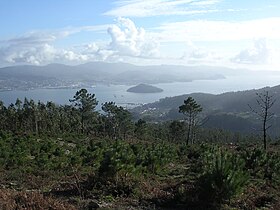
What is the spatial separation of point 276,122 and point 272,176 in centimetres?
14877

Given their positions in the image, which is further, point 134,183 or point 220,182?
point 134,183

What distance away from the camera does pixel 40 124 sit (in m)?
65.6

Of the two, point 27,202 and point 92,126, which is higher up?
point 27,202

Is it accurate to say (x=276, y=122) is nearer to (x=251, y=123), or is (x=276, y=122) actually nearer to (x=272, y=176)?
(x=251, y=123)

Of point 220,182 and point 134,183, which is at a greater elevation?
point 220,182

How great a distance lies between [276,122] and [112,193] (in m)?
156

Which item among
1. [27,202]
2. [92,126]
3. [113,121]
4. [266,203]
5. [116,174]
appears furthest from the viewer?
[92,126]

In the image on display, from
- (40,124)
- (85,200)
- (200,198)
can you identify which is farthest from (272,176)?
(40,124)

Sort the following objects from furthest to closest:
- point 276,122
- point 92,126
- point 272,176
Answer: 1. point 276,122
2. point 92,126
3. point 272,176

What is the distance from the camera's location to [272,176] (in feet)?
48.9

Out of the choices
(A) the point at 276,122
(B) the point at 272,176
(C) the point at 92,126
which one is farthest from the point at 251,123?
(B) the point at 272,176

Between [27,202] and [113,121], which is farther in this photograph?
[113,121]

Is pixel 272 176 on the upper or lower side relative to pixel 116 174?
lower

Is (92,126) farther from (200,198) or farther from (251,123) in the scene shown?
(251,123)
